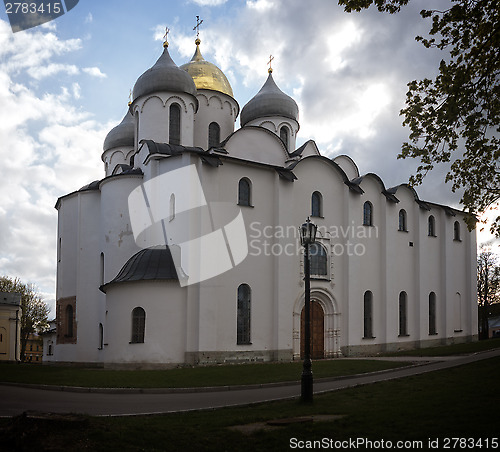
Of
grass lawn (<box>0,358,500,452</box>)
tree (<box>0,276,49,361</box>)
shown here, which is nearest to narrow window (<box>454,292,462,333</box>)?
grass lawn (<box>0,358,500,452</box>)

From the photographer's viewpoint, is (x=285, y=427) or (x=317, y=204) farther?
(x=317, y=204)

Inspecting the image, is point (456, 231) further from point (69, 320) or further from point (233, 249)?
point (69, 320)

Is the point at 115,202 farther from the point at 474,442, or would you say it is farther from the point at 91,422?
the point at 474,442

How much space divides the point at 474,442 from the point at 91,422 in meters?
5.31

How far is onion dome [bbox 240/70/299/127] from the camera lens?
33.0 metres

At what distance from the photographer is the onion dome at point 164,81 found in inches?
1096

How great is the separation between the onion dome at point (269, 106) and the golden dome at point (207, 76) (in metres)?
1.80

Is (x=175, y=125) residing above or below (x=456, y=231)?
above

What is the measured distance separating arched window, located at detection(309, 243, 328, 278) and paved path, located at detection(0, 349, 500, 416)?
959 centimetres

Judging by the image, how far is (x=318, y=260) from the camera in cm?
2630

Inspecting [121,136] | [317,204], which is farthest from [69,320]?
[317,204]

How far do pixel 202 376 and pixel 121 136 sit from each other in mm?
21004

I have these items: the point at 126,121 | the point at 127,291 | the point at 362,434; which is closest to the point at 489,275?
the point at 126,121

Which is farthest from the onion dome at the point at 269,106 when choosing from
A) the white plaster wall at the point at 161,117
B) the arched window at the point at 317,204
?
the arched window at the point at 317,204
